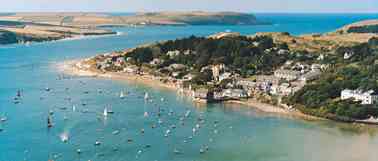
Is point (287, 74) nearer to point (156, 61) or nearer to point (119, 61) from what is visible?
point (156, 61)

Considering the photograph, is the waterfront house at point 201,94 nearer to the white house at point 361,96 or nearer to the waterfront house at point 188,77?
the waterfront house at point 188,77

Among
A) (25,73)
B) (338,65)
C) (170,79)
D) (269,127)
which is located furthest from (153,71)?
(269,127)

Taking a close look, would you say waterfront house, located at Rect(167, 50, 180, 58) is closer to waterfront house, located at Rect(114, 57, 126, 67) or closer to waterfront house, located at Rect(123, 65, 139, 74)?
waterfront house, located at Rect(123, 65, 139, 74)

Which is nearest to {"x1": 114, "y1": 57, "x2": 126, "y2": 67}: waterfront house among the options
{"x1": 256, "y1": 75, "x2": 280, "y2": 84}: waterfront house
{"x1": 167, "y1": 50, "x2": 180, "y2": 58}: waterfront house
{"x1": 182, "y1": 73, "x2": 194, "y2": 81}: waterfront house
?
{"x1": 167, "y1": 50, "x2": 180, "y2": 58}: waterfront house

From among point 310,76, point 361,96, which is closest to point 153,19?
point 310,76

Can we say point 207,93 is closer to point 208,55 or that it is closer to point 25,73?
point 208,55
